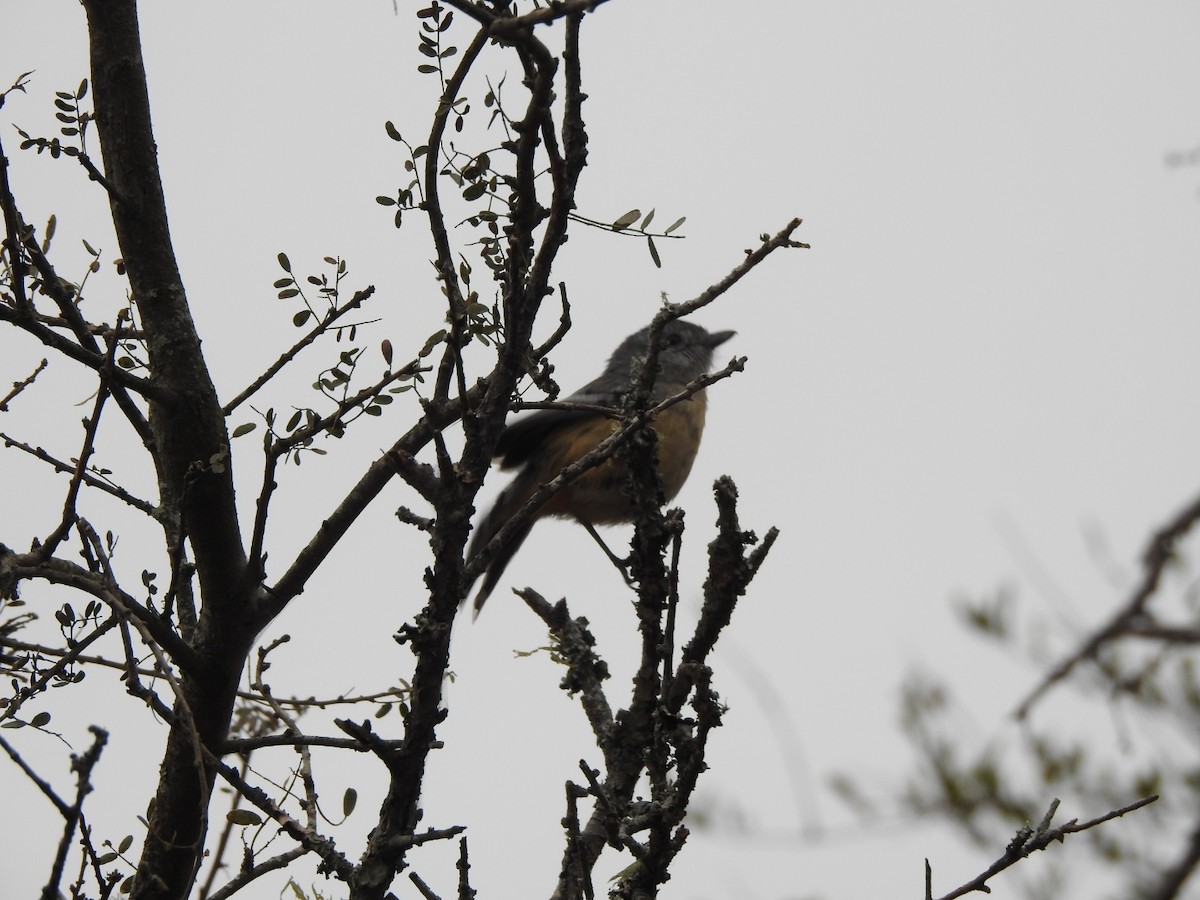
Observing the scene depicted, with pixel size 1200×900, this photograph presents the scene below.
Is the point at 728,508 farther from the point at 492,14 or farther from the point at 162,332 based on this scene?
the point at 162,332

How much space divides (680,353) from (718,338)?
0.42 meters

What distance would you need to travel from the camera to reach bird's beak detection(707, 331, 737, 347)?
8283 millimetres

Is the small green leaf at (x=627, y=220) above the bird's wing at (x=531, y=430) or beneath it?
beneath

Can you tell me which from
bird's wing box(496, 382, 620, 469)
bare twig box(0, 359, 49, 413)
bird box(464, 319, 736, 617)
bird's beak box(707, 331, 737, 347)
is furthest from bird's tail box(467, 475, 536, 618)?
bare twig box(0, 359, 49, 413)

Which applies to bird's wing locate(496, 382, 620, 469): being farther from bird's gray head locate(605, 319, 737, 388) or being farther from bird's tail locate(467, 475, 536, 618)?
bird's gray head locate(605, 319, 737, 388)

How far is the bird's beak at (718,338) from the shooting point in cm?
828

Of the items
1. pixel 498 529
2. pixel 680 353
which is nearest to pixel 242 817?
pixel 498 529

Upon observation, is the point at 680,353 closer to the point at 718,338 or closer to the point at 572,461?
the point at 718,338

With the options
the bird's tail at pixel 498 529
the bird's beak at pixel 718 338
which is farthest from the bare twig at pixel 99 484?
the bird's beak at pixel 718 338

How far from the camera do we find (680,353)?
804cm

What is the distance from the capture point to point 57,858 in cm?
170

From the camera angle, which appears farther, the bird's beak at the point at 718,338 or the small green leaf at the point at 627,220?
the bird's beak at the point at 718,338

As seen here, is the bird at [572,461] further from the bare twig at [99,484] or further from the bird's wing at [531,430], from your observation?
the bare twig at [99,484]

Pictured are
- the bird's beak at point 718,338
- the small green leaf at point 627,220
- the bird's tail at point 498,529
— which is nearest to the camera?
the small green leaf at point 627,220
